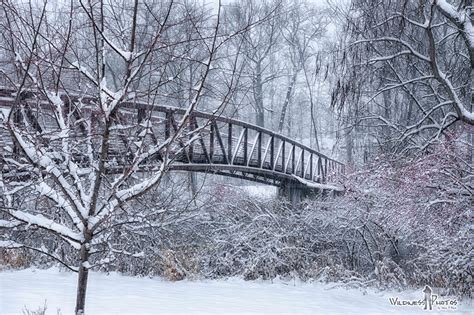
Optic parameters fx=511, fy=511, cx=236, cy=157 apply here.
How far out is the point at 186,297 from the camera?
7.76m

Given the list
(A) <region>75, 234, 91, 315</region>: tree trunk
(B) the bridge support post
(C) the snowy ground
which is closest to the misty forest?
(C) the snowy ground

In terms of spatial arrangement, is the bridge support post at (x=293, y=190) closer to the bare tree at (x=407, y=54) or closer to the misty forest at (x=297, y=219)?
the misty forest at (x=297, y=219)

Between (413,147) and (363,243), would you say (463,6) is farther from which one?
(363,243)

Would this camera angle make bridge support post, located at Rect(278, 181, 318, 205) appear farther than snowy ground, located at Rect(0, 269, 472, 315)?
Yes

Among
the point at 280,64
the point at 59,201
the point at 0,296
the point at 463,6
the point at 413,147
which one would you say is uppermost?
the point at 280,64

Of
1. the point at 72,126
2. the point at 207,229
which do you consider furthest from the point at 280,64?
the point at 72,126

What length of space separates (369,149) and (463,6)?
5.71m

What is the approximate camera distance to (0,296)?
6938 mm

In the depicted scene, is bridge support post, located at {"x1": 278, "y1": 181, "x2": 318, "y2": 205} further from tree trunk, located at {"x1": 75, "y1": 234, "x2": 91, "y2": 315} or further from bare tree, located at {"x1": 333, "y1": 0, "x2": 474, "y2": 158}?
tree trunk, located at {"x1": 75, "y1": 234, "x2": 91, "y2": 315}

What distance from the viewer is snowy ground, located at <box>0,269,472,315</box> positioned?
677 cm

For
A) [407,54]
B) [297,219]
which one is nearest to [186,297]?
[297,219]

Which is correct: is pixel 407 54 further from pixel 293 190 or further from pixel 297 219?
pixel 293 190

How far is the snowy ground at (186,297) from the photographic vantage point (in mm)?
6766

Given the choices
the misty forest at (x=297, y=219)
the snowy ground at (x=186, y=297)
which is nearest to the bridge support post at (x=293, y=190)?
the misty forest at (x=297, y=219)
